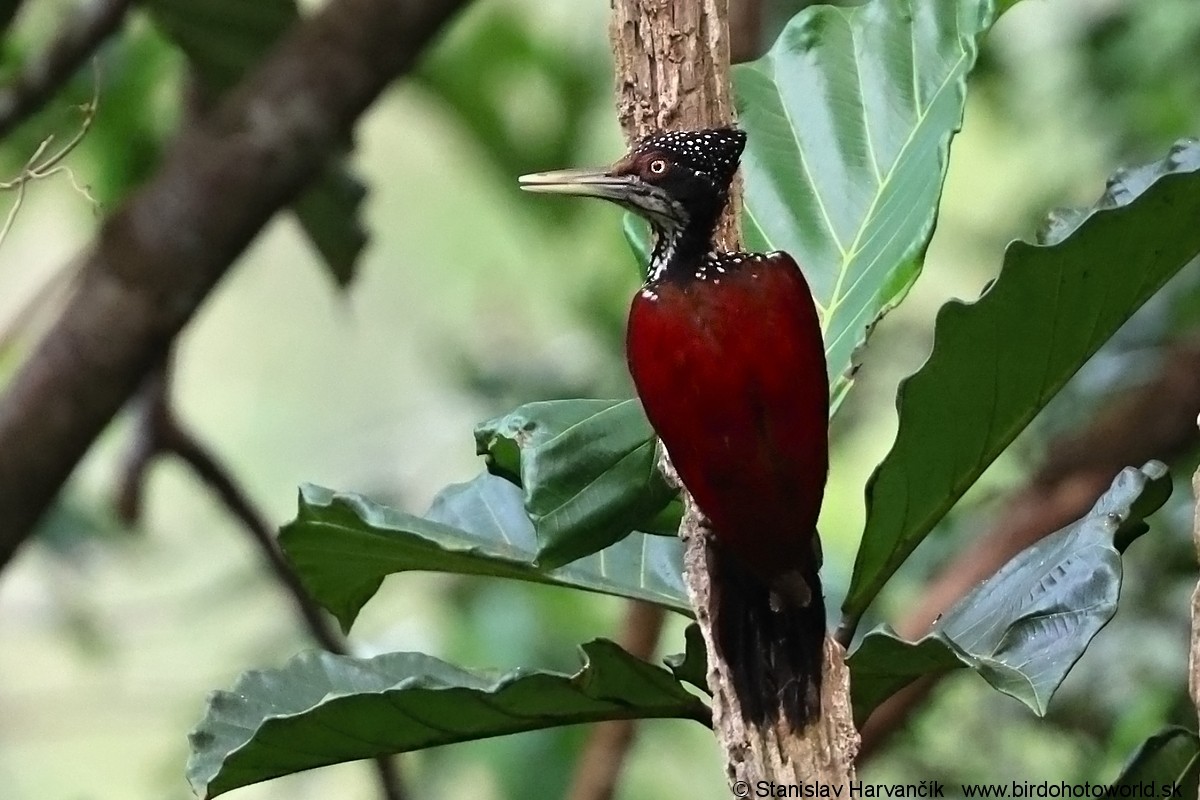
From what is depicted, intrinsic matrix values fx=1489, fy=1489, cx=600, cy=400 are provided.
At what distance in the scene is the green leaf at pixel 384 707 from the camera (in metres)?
0.74

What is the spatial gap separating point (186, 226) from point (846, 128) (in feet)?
2.55

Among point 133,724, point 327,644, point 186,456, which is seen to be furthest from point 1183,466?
point 133,724

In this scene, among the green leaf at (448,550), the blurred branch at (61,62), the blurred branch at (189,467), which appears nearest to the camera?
the green leaf at (448,550)

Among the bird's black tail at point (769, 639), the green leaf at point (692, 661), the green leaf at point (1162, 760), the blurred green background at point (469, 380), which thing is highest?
the bird's black tail at point (769, 639)

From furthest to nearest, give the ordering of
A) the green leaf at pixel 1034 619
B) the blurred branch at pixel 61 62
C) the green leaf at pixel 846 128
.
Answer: the blurred branch at pixel 61 62 → the green leaf at pixel 846 128 → the green leaf at pixel 1034 619

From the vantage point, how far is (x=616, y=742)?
1.51 metres

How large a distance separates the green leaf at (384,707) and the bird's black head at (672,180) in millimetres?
221

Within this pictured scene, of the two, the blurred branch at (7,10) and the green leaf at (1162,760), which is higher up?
the blurred branch at (7,10)

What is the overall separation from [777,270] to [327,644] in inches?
44.1

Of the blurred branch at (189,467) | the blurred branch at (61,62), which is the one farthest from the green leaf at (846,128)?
the blurred branch at (189,467)

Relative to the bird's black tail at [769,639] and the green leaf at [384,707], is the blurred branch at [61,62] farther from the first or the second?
the bird's black tail at [769,639]

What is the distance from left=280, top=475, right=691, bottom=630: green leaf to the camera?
774 millimetres

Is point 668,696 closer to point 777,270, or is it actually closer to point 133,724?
point 777,270

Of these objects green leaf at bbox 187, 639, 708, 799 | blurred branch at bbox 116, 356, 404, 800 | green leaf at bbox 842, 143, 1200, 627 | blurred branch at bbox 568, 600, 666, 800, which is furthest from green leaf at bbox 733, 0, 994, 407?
blurred branch at bbox 116, 356, 404, 800
